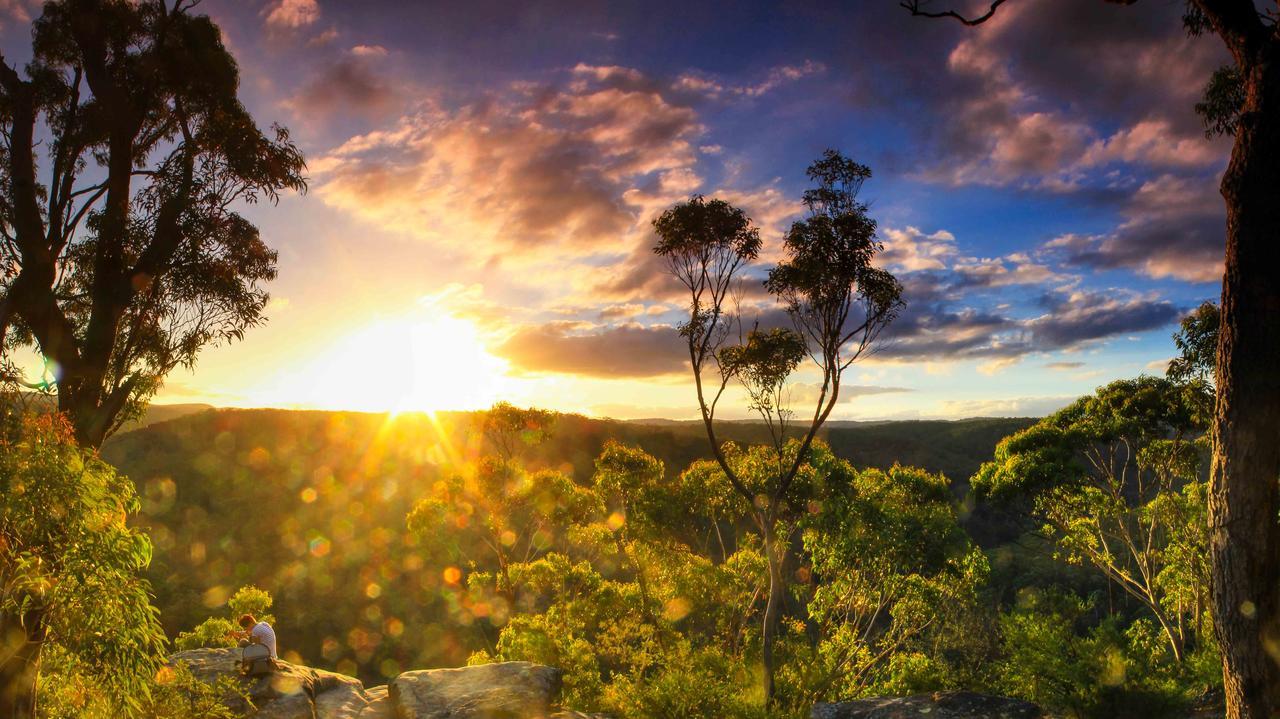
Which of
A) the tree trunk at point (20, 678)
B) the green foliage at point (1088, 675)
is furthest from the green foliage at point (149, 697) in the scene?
the green foliage at point (1088, 675)

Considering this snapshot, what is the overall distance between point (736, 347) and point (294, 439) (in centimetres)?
7301

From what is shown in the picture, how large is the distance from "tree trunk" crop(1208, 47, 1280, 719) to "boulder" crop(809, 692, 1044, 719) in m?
4.65

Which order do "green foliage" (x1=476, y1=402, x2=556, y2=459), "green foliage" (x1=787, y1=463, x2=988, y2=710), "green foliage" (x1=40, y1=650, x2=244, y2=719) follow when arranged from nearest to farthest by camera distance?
"green foliage" (x1=40, y1=650, x2=244, y2=719)
"green foliage" (x1=787, y1=463, x2=988, y2=710)
"green foliage" (x1=476, y1=402, x2=556, y2=459)

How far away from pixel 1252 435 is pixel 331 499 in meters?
68.9

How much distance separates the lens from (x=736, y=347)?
18234 millimetres

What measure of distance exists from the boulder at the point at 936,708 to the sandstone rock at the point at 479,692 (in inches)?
194

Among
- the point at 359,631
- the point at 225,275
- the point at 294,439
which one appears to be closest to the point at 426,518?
the point at 225,275

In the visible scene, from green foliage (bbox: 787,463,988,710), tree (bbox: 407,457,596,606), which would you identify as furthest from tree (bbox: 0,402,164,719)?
tree (bbox: 407,457,596,606)

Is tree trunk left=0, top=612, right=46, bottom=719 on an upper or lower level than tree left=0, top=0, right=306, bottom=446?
lower

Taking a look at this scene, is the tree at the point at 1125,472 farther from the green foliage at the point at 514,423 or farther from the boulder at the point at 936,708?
the green foliage at the point at 514,423

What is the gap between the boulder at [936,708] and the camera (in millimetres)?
11109

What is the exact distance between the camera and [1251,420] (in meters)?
6.78

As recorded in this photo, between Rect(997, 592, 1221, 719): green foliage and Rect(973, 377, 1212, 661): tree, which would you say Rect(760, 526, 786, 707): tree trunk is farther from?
Rect(973, 377, 1212, 661): tree

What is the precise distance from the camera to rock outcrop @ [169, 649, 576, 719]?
11.1 metres
